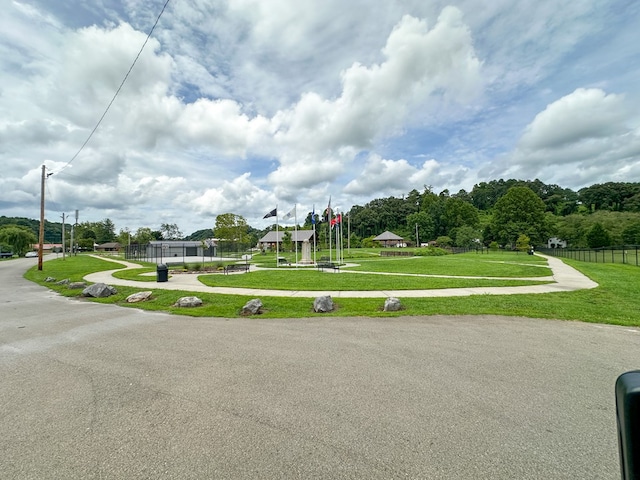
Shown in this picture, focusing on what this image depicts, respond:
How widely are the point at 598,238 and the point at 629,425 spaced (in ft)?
224

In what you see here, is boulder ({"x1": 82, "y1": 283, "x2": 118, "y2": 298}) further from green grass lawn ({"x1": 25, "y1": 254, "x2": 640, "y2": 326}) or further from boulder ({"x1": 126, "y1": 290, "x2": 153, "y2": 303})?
boulder ({"x1": 126, "y1": 290, "x2": 153, "y2": 303})

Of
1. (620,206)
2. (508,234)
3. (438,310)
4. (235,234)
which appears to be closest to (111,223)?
(235,234)

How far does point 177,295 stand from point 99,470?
1000 cm

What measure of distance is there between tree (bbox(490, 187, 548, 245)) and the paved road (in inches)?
2750

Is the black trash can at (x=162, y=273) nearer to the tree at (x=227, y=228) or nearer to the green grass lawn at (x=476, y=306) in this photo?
the green grass lawn at (x=476, y=306)

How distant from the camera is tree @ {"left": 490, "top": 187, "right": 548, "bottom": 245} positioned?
217 feet

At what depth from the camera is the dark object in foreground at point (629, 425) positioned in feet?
3.56

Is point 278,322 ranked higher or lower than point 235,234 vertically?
lower

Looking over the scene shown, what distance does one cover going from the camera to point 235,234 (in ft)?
189

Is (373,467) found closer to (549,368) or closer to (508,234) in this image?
(549,368)

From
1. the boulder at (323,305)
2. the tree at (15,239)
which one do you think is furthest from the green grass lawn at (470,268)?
the tree at (15,239)

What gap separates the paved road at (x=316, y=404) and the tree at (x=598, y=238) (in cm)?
6036

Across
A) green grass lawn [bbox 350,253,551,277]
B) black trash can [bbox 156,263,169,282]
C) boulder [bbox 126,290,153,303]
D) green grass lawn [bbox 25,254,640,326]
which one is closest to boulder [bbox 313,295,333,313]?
green grass lawn [bbox 25,254,640,326]

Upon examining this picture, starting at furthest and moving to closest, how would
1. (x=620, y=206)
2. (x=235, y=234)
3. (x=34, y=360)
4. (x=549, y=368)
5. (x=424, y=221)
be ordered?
(x=424, y=221) → (x=620, y=206) → (x=235, y=234) → (x=34, y=360) → (x=549, y=368)
